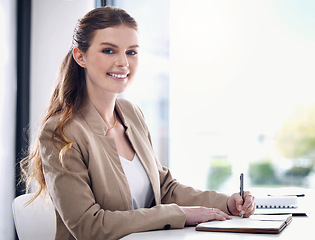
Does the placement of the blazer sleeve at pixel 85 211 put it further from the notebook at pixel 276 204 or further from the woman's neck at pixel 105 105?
the notebook at pixel 276 204

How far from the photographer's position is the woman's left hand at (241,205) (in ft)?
5.28

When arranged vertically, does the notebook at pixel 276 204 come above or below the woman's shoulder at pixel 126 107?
below

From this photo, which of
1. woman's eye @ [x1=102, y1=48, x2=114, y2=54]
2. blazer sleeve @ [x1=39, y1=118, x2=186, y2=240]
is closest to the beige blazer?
blazer sleeve @ [x1=39, y1=118, x2=186, y2=240]

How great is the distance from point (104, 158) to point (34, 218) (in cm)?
45

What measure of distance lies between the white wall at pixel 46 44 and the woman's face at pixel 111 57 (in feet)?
4.63

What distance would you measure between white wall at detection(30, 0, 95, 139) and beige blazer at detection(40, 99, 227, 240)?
131 centimetres

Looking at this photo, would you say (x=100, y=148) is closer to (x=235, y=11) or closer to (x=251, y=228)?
(x=251, y=228)

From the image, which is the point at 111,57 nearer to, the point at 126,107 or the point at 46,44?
the point at 126,107

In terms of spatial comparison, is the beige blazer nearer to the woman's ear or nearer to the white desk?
the white desk

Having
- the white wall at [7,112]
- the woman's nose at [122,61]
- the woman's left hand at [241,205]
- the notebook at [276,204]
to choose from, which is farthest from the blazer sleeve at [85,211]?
the white wall at [7,112]

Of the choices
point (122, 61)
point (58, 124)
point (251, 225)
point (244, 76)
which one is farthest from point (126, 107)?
point (244, 76)

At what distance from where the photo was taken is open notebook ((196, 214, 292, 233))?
52.1 inches

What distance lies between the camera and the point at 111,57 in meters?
1.75

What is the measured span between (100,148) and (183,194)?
43 cm
